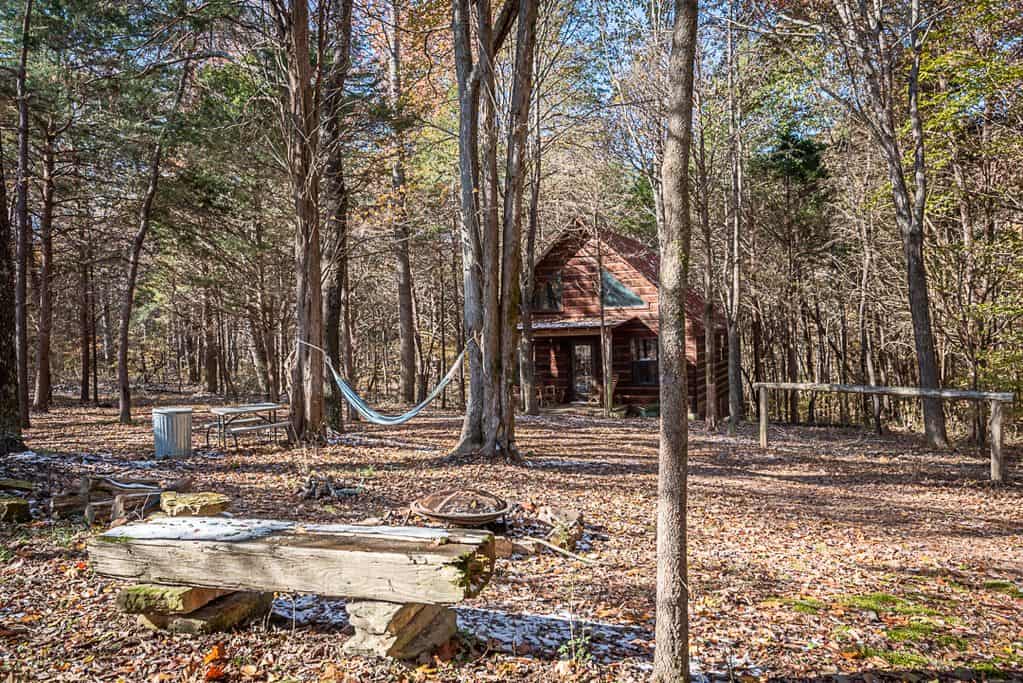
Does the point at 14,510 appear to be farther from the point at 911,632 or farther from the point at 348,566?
the point at 911,632

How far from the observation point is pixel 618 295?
20922mm

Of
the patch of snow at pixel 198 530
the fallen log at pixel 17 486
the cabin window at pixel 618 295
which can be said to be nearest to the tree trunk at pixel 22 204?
the fallen log at pixel 17 486

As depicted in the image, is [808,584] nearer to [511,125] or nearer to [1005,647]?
[1005,647]

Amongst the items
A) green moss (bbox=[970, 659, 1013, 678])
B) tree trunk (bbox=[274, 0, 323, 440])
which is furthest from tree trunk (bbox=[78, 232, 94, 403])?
green moss (bbox=[970, 659, 1013, 678])

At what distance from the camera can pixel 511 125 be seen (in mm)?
9078

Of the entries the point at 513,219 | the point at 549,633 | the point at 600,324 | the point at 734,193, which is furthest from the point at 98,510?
the point at 600,324

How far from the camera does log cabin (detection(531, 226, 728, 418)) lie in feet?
67.0

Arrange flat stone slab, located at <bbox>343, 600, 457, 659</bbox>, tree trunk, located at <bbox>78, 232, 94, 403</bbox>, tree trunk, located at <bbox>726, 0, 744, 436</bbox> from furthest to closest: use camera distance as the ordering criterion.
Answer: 1. tree trunk, located at <bbox>78, 232, 94, 403</bbox>
2. tree trunk, located at <bbox>726, 0, 744, 436</bbox>
3. flat stone slab, located at <bbox>343, 600, 457, 659</bbox>

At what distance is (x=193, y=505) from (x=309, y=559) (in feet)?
5.29

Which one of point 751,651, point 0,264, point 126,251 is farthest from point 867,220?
point 126,251

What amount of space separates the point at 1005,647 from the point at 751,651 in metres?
1.62

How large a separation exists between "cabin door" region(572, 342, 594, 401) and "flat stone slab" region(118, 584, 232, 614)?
62.6 ft

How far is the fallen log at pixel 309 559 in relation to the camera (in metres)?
3.02

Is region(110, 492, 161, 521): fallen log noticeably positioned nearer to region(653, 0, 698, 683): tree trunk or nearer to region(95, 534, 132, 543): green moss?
region(95, 534, 132, 543): green moss
